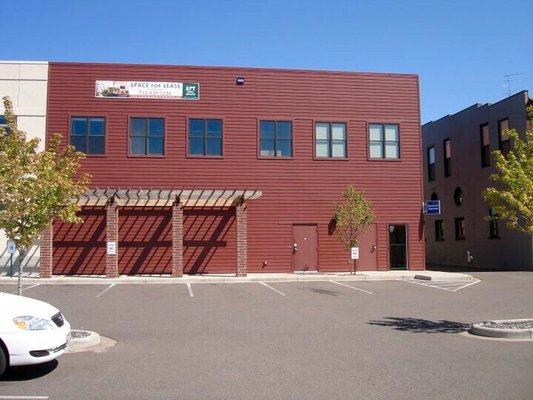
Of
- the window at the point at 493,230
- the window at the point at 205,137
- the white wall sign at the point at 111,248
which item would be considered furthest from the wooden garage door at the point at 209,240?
the window at the point at 493,230

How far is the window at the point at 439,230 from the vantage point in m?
38.7

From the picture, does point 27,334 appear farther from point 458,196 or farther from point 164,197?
point 458,196

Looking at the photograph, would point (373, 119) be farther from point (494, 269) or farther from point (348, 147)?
point (494, 269)

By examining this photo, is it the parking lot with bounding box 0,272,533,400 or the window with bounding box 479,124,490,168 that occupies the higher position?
the window with bounding box 479,124,490,168

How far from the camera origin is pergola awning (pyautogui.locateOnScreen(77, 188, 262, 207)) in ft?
77.9

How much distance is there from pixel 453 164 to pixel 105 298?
25.3 meters

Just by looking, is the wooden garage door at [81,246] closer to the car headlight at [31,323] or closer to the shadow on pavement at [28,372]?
the shadow on pavement at [28,372]

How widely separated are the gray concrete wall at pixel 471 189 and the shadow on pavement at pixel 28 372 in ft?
82.5

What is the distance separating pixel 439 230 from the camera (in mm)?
39250

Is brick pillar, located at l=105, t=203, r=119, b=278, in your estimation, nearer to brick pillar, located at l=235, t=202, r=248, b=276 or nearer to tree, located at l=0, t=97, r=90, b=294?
brick pillar, located at l=235, t=202, r=248, b=276

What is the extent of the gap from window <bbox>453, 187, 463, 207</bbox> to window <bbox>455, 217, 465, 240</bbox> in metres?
0.93

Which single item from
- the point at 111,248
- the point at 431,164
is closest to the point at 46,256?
the point at 111,248

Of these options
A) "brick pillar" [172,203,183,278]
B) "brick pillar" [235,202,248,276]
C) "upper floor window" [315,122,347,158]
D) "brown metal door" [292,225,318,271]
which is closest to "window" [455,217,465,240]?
"upper floor window" [315,122,347,158]

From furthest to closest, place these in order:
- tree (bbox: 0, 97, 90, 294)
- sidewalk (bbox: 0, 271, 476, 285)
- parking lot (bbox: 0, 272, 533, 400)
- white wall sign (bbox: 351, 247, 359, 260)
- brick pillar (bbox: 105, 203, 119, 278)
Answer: white wall sign (bbox: 351, 247, 359, 260)
brick pillar (bbox: 105, 203, 119, 278)
sidewalk (bbox: 0, 271, 476, 285)
tree (bbox: 0, 97, 90, 294)
parking lot (bbox: 0, 272, 533, 400)
